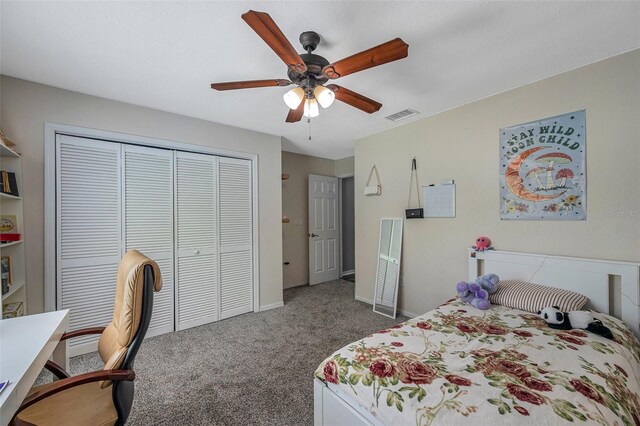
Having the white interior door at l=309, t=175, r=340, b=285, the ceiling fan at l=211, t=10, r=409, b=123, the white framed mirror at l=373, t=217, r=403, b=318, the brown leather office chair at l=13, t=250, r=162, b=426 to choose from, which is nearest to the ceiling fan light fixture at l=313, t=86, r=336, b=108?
the ceiling fan at l=211, t=10, r=409, b=123

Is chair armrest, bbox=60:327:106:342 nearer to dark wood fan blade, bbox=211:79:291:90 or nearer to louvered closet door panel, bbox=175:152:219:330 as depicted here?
louvered closet door panel, bbox=175:152:219:330

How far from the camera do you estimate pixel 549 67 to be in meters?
2.04

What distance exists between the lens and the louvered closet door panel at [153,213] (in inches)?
104

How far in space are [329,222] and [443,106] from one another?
2.93 m

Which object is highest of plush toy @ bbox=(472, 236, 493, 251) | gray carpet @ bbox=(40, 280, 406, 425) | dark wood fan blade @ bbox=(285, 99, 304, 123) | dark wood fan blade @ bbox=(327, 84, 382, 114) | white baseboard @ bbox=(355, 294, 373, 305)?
dark wood fan blade @ bbox=(327, 84, 382, 114)

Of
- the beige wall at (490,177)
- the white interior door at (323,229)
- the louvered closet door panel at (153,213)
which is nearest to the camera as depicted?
the beige wall at (490,177)

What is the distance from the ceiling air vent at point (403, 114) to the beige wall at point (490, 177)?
214mm

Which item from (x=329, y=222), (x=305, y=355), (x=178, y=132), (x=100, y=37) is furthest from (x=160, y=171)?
(x=329, y=222)

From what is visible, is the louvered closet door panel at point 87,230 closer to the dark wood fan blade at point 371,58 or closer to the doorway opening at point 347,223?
the dark wood fan blade at point 371,58

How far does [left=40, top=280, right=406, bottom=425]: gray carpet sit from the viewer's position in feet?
5.59

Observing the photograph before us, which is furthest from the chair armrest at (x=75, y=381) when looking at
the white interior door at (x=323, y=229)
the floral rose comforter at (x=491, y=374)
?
the white interior door at (x=323, y=229)

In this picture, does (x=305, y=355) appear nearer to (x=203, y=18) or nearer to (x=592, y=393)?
(x=592, y=393)

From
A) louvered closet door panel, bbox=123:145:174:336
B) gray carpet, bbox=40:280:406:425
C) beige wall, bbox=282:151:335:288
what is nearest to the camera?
gray carpet, bbox=40:280:406:425

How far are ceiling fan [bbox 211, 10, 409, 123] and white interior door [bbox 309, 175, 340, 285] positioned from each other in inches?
119
